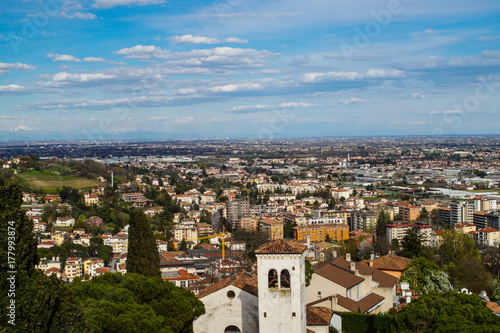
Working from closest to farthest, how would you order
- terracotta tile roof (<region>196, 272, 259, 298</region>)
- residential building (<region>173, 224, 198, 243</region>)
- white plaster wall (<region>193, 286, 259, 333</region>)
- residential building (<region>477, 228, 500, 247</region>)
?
white plaster wall (<region>193, 286, 259, 333</region>), terracotta tile roof (<region>196, 272, 259, 298</region>), residential building (<region>477, 228, 500, 247</region>), residential building (<region>173, 224, 198, 243</region>)

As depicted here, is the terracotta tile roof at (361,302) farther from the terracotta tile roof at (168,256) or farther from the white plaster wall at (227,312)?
the terracotta tile roof at (168,256)

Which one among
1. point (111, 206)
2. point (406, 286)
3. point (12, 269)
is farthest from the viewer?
point (111, 206)

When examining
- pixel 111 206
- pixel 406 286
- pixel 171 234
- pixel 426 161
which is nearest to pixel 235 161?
pixel 426 161

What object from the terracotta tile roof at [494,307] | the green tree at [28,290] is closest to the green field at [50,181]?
the terracotta tile roof at [494,307]

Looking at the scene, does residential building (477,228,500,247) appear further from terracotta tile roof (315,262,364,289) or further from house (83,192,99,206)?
house (83,192,99,206)

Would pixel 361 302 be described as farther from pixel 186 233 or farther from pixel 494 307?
pixel 186 233

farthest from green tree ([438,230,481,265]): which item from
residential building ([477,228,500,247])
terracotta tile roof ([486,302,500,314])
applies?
residential building ([477,228,500,247])

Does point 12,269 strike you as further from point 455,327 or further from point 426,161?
point 426,161
